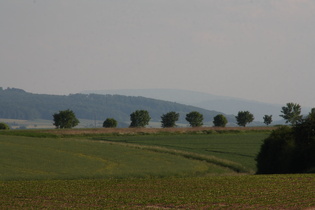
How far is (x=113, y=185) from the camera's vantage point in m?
44.0

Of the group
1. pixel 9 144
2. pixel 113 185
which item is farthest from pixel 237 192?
pixel 9 144

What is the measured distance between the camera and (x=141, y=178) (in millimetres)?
51844

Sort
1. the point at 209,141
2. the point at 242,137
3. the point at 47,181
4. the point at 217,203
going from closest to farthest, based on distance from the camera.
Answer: the point at 217,203 < the point at 47,181 < the point at 209,141 < the point at 242,137

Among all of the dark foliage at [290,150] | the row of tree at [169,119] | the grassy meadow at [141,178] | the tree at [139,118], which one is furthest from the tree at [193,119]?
the dark foliage at [290,150]

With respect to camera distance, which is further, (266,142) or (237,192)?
(266,142)

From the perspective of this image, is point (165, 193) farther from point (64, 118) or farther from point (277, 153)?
point (64, 118)

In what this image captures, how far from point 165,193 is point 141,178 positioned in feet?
42.3

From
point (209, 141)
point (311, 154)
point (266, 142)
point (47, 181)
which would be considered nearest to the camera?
point (47, 181)

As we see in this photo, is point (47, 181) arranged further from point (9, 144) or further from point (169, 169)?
point (9, 144)

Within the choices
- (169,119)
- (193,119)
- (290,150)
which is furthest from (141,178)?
(193,119)

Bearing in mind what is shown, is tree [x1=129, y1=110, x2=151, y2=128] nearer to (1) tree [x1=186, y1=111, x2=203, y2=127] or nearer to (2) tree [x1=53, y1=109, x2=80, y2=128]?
(1) tree [x1=186, y1=111, x2=203, y2=127]

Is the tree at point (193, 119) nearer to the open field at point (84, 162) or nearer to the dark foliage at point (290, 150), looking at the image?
the open field at point (84, 162)

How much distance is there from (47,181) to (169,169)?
14827 millimetres

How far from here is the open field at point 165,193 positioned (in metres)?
33.4
